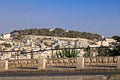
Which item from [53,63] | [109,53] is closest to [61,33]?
[109,53]

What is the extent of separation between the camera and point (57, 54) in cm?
2797

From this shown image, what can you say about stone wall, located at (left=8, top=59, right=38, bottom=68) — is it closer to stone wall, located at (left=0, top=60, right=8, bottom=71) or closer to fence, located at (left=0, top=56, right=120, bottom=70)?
fence, located at (left=0, top=56, right=120, bottom=70)

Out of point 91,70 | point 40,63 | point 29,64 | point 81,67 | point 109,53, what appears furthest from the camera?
point 109,53

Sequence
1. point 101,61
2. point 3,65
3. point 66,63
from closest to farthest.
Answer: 1. point 101,61
2. point 3,65
3. point 66,63

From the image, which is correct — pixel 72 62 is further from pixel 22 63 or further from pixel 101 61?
pixel 22 63

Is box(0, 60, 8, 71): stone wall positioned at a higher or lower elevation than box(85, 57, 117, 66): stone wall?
lower

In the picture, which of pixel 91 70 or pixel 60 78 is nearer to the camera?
pixel 60 78

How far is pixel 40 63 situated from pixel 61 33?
277 feet

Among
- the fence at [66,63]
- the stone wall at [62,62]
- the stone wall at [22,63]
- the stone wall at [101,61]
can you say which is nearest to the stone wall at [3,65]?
the fence at [66,63]

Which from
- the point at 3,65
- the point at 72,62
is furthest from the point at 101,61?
the point at 3,65

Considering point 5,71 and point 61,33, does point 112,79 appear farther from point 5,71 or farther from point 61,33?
point 61,33

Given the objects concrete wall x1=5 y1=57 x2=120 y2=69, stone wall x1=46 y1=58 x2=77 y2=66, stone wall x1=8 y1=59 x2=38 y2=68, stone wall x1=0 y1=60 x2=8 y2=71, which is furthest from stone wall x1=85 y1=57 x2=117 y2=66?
stone wall x1=0 y1=60 x2=8 y2=71

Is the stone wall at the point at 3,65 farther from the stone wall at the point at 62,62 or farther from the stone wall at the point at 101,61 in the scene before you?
the stone wall at the point at 101,61

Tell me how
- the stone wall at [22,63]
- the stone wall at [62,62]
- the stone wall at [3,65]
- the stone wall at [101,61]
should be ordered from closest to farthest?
the stone wall at [101,61]
the stone wall at [3,65]
the stone wall at [62,62]
the stone wall at [22,63]
